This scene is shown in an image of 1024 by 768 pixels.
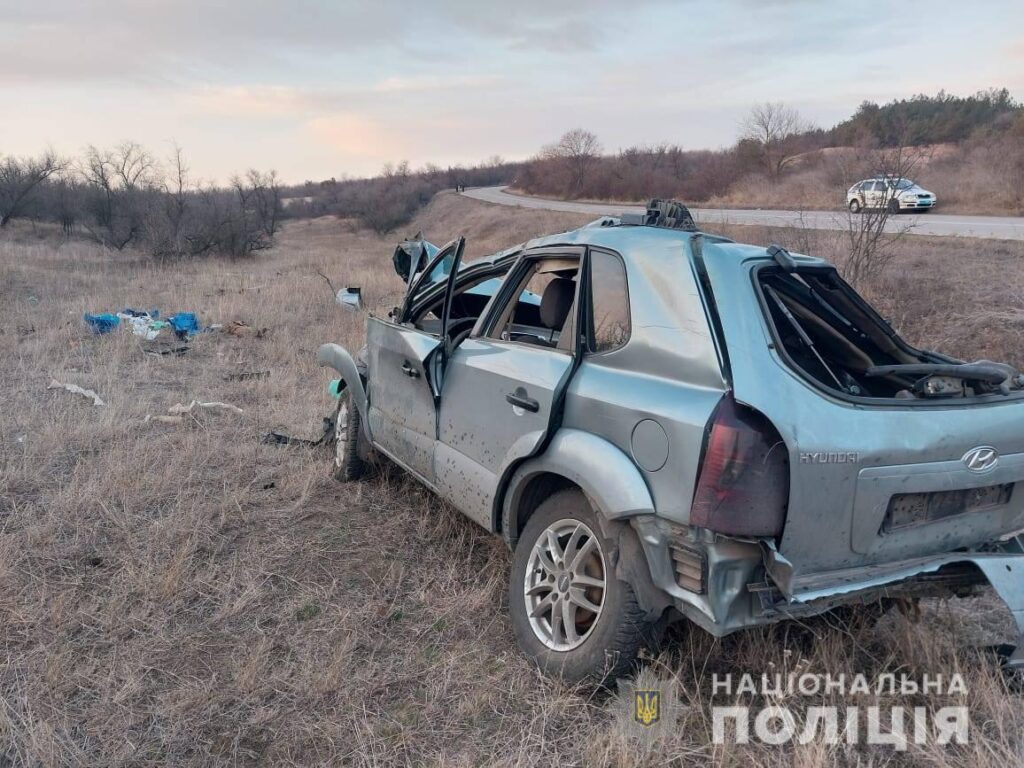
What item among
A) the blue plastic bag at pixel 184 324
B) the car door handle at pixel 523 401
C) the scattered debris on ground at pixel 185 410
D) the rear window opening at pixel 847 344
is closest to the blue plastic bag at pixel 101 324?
the blue plastic bag at pixel 184 324

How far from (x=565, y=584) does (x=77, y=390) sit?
6.54m

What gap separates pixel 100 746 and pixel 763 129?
4382 cm

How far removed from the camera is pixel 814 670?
2.89 metres

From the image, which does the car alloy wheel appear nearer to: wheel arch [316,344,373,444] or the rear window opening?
the rear window opening

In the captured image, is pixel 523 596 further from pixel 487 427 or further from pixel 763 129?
pixel 763 129

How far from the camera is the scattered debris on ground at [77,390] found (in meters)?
7.10

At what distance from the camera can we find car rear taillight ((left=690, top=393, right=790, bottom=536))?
7.51ft

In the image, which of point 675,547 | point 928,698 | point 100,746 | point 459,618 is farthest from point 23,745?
point 928,698

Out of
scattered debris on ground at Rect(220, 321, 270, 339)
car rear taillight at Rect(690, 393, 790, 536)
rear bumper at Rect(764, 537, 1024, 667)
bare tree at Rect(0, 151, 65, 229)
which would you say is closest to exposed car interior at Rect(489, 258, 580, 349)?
car rear taillight at Rect(690, 393, 790, 536)

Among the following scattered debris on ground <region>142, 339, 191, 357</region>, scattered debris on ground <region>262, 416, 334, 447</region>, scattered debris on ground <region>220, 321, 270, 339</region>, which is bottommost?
scattered debris on ground <region>262, 416, 334, 447</region>

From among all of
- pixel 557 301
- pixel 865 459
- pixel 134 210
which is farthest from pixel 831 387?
pixel 134 210

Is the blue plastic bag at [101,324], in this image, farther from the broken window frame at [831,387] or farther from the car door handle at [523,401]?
the broken window frame at [831,387]

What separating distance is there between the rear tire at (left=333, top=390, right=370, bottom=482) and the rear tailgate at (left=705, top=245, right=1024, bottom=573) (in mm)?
3081

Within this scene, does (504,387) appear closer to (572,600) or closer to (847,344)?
(572,600)
